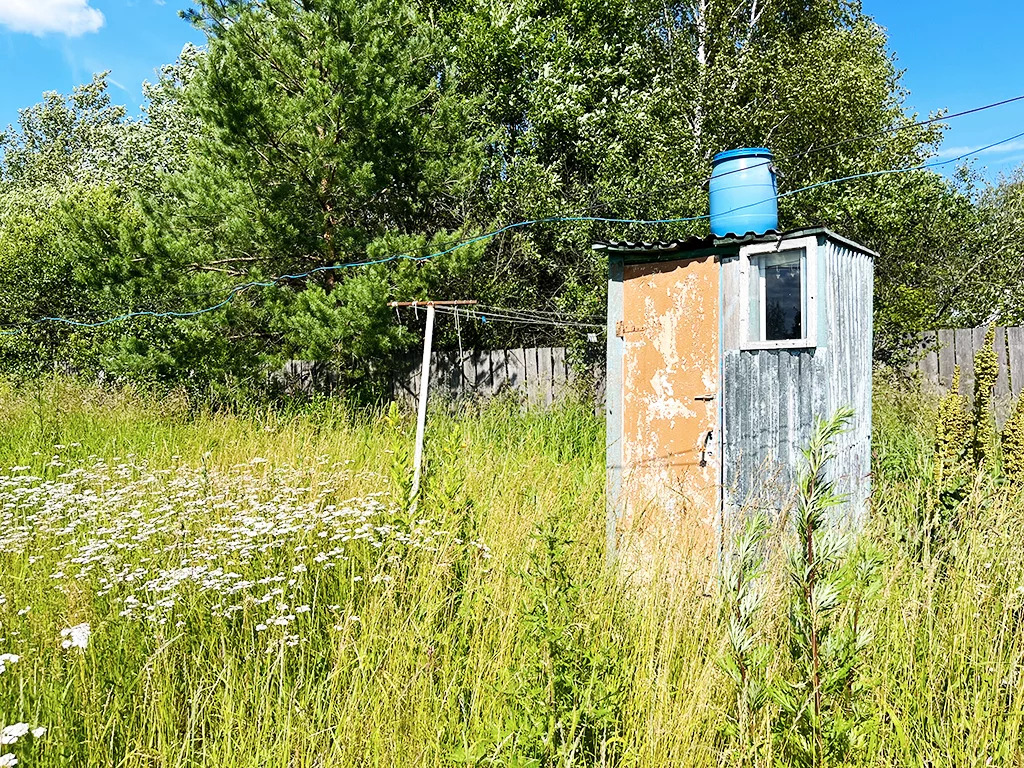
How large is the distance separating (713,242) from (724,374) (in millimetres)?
859

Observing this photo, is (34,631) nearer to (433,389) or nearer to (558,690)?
(558,690)

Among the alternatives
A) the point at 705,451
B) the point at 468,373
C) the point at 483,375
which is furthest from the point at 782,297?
the point at 468,373

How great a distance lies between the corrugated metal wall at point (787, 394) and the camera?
14.1 feet

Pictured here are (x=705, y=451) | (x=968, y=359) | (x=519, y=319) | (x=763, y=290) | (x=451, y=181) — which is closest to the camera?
(x=763, y=290)

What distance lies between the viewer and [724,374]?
4602 millimetres

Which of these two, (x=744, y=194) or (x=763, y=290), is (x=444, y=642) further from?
(x=744, y=194)

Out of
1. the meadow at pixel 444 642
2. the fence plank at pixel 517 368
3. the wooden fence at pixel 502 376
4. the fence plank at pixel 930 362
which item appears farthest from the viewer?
the fence plank at pixel 517 368

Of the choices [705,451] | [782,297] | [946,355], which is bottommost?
[705,451]

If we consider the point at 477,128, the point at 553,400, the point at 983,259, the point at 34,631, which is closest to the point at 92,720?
the point at 34,631

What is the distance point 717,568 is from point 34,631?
3.16 meters

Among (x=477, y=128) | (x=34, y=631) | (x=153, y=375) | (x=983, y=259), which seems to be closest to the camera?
(x=34, y=631)

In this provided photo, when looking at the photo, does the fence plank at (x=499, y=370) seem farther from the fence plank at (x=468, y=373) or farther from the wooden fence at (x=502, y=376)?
the fence plank at (x=468, y=373)

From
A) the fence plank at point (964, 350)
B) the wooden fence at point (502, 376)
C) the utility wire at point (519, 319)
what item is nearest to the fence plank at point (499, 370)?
the wooden fence at point (502, 376)

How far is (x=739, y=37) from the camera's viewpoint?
13273 millimetres
